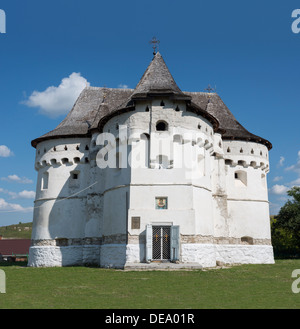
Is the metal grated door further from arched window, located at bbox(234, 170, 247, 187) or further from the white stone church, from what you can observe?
arched window, located at bbox(234, 170, 247, 187)

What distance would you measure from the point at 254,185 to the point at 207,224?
335 inches

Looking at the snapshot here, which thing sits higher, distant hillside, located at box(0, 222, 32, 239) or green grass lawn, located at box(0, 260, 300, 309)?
distant hillside, located at box(0, 222, 32, 239)

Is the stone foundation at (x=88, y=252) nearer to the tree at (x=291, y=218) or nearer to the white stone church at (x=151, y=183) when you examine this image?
the white stone church at (x=151, y=183)

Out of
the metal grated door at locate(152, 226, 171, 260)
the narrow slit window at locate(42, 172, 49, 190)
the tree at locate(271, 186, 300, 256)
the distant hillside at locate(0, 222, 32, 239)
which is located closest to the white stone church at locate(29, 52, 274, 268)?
the metal grated door at locate(152, 226, 171, 260)

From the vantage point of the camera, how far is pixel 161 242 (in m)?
20.7

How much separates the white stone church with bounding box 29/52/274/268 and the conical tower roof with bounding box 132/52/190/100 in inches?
2.9

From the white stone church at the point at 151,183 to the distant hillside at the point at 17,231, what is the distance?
265ft

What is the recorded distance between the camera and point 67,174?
28453 mm

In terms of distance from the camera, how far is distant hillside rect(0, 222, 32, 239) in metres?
105

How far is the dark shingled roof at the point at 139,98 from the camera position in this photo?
2323 cm
